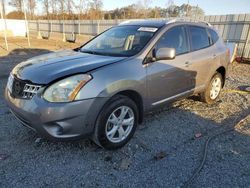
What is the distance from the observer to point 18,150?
3133mm

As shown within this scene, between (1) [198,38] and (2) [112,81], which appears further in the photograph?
(1) [198,38]

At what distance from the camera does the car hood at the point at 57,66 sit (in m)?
2.77

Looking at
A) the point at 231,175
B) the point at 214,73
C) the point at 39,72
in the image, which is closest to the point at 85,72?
the point at 39,72

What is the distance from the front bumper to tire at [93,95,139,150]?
0.44 feet

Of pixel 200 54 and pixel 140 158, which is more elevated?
pixel 200 54

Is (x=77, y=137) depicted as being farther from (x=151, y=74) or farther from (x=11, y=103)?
(x=151, y=74)

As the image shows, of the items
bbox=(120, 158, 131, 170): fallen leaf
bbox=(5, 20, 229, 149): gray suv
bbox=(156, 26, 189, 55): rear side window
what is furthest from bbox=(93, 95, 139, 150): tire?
bbox=(156, 26, 189, 55): rear side window

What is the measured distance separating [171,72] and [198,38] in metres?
1.27

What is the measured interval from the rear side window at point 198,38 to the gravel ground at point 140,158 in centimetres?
146

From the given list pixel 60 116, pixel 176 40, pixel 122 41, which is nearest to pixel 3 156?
pixel 60 116

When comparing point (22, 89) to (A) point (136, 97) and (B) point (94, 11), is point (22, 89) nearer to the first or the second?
(A) point (136, 97)

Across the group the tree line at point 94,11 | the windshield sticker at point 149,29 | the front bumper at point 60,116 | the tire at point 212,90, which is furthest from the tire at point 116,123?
the tree line at point 94,11

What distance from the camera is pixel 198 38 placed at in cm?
455

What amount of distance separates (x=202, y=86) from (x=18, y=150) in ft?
12.0
